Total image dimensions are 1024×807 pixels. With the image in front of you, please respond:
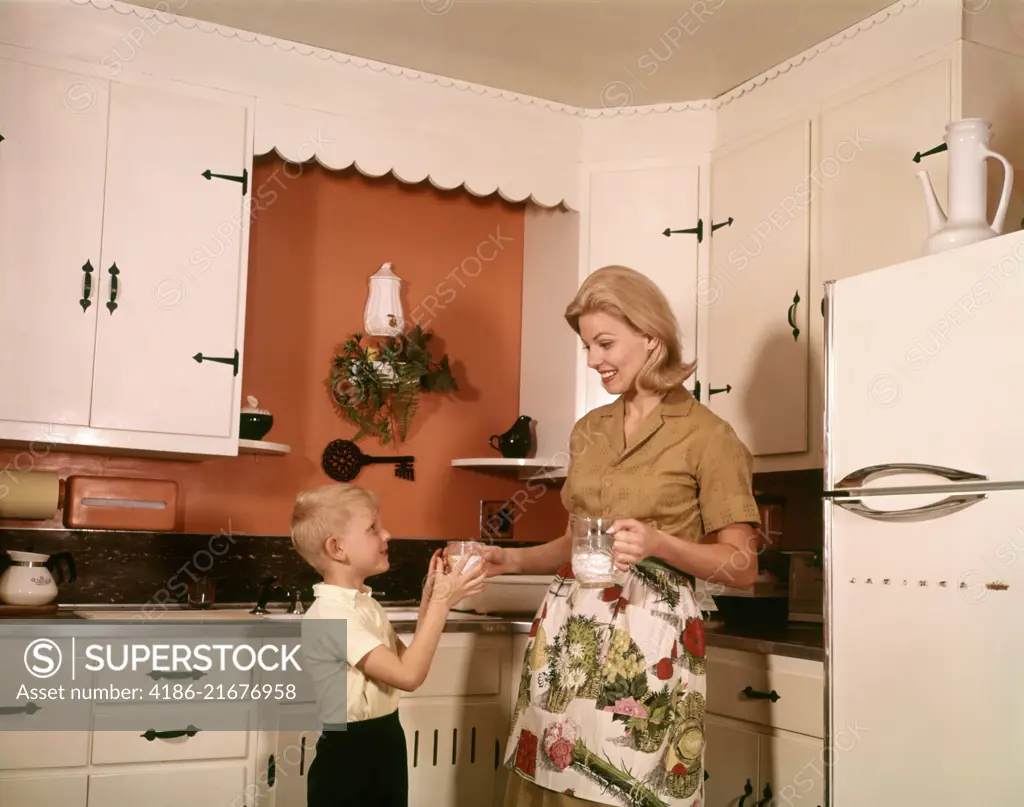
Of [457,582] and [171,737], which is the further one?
[171,737]

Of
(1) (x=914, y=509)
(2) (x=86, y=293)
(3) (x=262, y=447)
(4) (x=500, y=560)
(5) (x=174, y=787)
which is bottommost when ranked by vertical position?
(5) (x=174, y=787)

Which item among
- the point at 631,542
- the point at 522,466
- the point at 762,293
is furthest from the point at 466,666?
the point at 762,293

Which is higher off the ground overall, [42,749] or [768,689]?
[768,689]

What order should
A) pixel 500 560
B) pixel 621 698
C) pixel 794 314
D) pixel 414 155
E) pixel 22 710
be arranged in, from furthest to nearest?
pixel 414 155, pixel 794 314, pixel 22 710, pixel 500 560, pixel 621 698

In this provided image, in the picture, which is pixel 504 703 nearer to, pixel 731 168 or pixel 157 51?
pixel 731 168

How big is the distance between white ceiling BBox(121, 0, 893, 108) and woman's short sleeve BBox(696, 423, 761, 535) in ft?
4.63

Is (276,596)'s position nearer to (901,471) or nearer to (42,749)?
(42,749)

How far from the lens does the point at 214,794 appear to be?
257 centimetres

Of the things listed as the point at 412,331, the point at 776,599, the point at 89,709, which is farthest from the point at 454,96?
the point at 89,709

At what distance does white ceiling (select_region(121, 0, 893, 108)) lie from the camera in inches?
117

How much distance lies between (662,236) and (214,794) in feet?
6.78

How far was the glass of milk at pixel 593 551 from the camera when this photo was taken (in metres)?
1.92

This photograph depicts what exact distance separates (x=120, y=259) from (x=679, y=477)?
1.70 m

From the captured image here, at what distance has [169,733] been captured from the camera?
2.54 m
